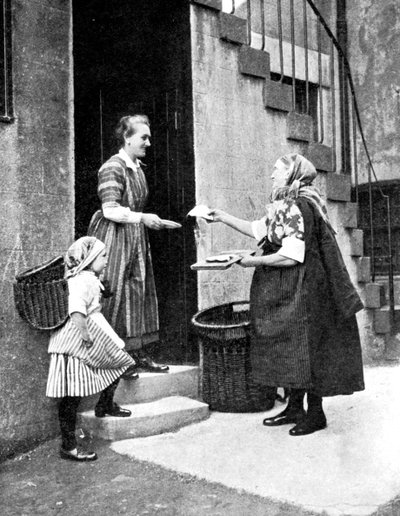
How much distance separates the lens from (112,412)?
4.51 meters

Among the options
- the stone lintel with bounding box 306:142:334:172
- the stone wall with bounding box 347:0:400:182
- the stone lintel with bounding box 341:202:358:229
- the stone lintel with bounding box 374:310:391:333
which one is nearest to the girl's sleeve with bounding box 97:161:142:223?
the stone lintel with bounding box 306:142:334:172

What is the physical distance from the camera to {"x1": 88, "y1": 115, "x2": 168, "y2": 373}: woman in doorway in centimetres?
462

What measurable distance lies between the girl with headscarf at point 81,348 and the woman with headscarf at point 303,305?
0.97 m

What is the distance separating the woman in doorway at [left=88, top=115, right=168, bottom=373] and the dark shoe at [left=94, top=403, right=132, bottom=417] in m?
0.51

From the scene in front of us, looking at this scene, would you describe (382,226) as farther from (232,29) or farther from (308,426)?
(308,426)

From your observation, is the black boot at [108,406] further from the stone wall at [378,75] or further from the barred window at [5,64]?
the stone wall at [378,75]

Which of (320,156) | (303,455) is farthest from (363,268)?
(303,455)

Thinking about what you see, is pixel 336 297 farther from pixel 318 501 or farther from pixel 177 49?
pixel 177 49

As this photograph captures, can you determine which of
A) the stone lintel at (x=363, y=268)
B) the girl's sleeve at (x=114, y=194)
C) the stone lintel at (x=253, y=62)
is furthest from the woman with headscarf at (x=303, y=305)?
the stone lintel at (x=363, y=268)

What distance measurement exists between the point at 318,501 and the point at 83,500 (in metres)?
1.23

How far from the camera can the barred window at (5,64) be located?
4289 millimetres

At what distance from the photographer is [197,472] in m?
3.76

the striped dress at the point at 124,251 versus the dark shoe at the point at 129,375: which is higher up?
the striped dress at the point at 124,251

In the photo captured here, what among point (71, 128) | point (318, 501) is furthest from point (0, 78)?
point (318, 501)
